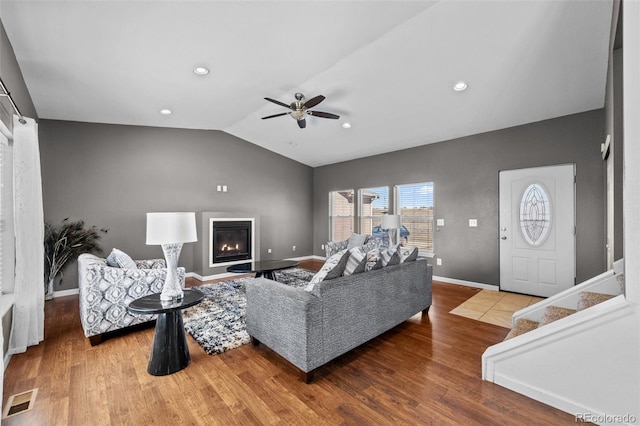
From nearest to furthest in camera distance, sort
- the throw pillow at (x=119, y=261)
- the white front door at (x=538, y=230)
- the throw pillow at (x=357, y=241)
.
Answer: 1. the throw pillow at (x=119, y=261)
2. the white front door at (x=538, y=230)
3. the throw pillow at (x=357, y=241)

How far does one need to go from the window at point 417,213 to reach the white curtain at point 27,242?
564 cm

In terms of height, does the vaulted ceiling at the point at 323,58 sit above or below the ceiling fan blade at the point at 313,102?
above

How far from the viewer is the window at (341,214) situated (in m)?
7.25

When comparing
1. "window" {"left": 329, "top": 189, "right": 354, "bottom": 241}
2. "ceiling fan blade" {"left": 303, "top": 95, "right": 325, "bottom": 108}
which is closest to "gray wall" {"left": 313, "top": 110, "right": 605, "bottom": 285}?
"window" {"left": 329, "top": 189, "right": 354, "bottom": 241}

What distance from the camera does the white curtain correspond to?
8.55 feet

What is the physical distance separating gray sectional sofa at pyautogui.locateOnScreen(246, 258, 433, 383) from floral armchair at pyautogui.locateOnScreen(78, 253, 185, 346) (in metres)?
1.24

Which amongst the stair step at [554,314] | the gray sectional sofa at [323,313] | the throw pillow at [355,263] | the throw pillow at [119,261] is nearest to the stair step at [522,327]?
the stair step at [554,314]

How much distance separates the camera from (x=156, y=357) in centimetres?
223

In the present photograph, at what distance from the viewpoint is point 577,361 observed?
1780mm

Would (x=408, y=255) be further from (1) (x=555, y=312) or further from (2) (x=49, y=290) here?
(2) (x=49, y=290)

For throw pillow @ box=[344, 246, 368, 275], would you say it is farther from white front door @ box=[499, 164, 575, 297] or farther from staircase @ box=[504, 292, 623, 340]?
white front door @ box=[499, 164, 575, 297]

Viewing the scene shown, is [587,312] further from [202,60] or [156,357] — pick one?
[202,60]

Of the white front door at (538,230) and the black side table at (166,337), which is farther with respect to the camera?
the white front door at (538,230)

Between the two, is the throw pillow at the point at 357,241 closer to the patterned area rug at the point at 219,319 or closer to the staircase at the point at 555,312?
the patterned area rug at the point at 219,319
